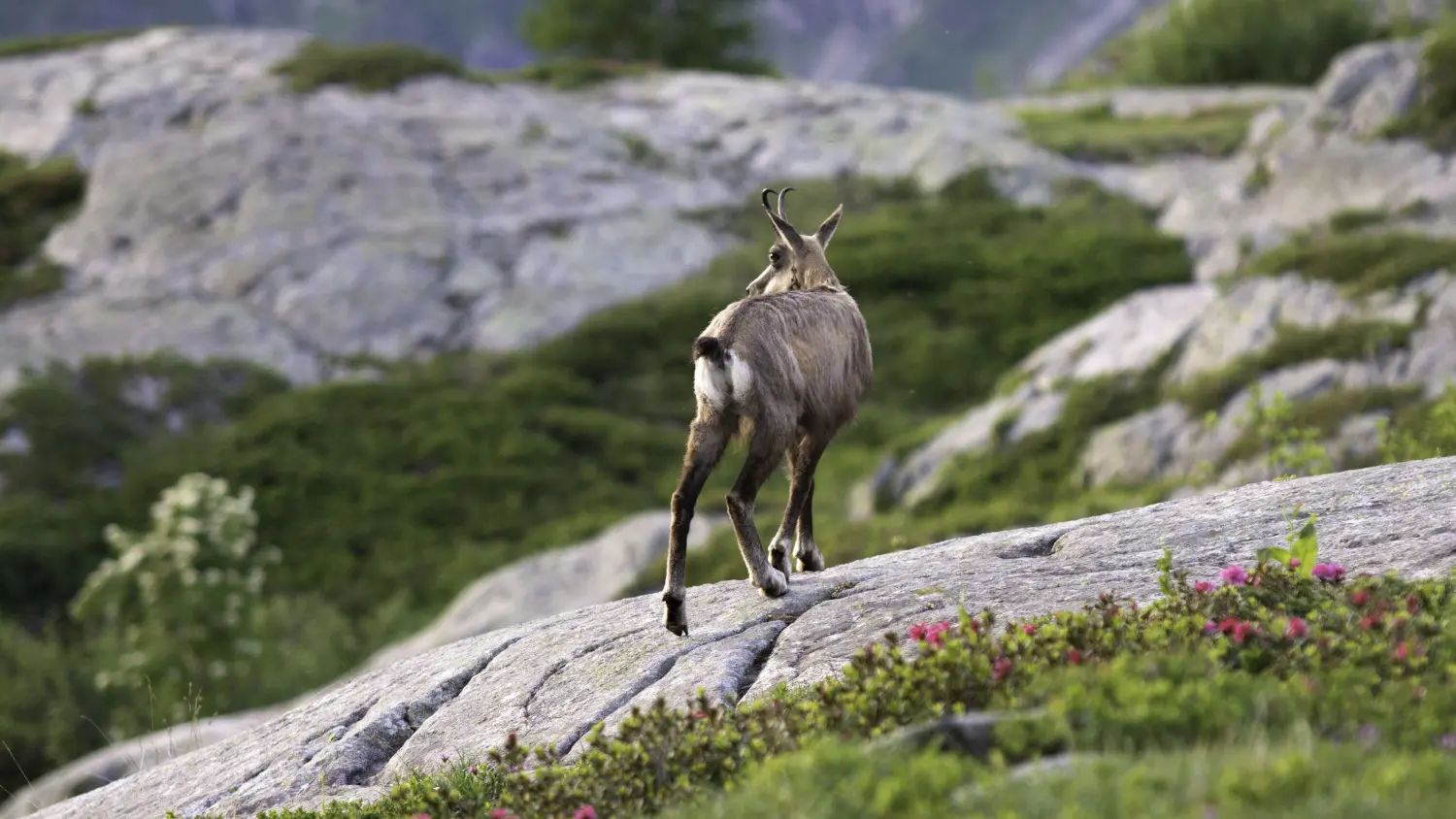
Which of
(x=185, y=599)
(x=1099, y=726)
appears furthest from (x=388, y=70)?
(x=1099, y=726)

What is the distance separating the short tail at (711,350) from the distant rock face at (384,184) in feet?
100

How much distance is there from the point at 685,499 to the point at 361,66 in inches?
1893

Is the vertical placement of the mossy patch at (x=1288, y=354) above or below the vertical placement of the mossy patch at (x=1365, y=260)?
below

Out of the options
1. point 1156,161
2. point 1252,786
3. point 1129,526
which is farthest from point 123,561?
point 1156,161

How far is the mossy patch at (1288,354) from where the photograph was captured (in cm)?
2000

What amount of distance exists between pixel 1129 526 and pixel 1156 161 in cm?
4268

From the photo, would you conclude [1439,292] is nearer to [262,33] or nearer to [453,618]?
[453,618]

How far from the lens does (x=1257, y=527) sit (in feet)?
29.7

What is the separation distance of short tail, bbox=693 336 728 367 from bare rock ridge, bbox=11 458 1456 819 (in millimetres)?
1732

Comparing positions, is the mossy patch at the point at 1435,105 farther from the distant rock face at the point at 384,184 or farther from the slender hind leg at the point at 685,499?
the slender hind leg at the point at 685,499

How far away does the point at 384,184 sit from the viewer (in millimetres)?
45344

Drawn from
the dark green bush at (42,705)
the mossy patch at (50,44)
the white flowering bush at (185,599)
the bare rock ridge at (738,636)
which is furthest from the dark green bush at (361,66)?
the bare rock ridge at (738,636)

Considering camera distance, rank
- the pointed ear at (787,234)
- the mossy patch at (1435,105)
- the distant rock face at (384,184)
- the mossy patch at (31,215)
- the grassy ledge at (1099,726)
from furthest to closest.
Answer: the mossy patch at (31,215) → the distant rock face at (384,184) → the mossy patch at (1435,105) → the pointed ear at (787,234) → the grassy ledge at (1099,726)

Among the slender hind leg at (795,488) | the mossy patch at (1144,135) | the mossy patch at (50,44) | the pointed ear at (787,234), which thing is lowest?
the mossy patch at (1144,135)
